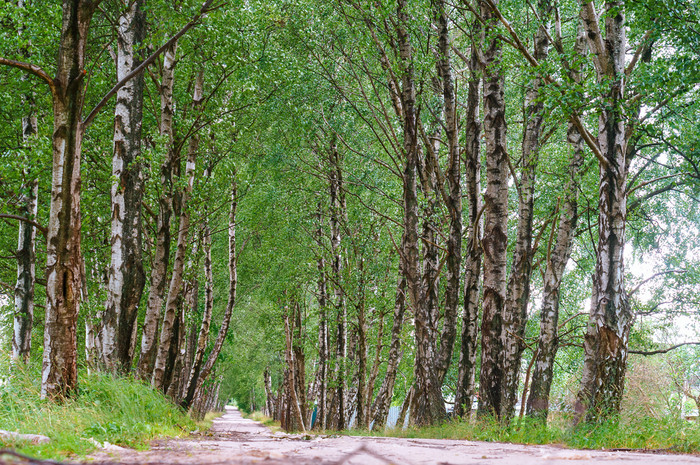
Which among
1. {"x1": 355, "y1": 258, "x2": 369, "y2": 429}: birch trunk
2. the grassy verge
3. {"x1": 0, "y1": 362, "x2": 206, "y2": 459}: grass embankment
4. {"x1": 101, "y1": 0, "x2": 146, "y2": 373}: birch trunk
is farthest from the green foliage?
the grassy verge

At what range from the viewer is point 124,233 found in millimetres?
9039

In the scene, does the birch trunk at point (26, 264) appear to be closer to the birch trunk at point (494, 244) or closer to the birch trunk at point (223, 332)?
the birch trunk at point (223, 332)

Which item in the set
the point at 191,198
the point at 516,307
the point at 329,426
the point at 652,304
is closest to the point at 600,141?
the point at 516,307

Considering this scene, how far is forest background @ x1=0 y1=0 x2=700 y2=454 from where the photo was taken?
750cm

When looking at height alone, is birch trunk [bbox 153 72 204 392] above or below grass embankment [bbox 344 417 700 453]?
above

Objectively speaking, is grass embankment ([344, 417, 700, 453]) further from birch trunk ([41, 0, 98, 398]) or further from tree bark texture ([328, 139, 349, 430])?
tree bark texture ([328, 139, 349, 430])

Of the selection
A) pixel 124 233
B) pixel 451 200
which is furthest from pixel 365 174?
pixel 124 233

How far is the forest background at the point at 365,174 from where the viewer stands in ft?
24.6

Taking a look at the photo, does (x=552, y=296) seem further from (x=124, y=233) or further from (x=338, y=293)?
(x=124, y=233)

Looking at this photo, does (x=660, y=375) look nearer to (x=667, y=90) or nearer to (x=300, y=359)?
(x=300, y=359)

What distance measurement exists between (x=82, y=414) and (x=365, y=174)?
13.0m

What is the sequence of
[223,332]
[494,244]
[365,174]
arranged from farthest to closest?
[223,332] → [365,174] → [494,244]

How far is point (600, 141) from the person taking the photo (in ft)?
27.1

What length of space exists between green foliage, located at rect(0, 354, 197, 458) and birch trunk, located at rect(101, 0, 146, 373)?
1.23 metres
